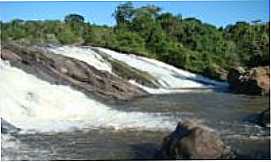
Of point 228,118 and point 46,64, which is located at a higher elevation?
point 46,64

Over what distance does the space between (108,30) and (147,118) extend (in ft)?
37.5

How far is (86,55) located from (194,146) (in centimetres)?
760

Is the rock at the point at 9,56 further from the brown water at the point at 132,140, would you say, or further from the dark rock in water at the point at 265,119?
the dark rock in water at the point at 265,119

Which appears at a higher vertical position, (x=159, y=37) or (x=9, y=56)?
(x=159, y=37)

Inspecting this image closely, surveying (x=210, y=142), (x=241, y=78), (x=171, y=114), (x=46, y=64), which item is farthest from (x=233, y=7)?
(x=241, y=78)

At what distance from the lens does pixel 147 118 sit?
682 centimetres

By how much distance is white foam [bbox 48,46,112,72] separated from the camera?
11570 millimetres

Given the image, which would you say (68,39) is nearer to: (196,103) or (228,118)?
(196,103)

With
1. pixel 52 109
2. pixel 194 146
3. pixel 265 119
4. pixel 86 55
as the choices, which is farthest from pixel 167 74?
pixel 194 146

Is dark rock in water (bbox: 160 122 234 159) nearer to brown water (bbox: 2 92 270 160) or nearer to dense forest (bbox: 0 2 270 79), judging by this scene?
brown water (bbox: 2 92 270 160)

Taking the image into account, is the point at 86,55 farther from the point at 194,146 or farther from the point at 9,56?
the point at 194,146

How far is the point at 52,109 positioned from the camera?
7395 millimetres

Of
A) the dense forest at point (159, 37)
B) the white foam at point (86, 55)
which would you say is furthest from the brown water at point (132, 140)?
the dense forest at point (159, 37)

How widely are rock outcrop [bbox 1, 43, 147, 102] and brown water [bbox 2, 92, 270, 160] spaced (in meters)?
1.44
